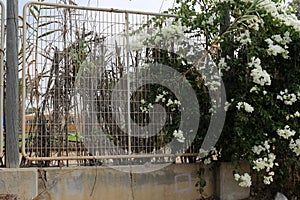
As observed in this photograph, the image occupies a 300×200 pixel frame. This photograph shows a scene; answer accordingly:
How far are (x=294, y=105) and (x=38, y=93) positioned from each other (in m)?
2.83

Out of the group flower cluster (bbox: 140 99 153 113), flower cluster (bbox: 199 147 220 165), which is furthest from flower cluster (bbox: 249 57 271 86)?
flower cluster (bbox: 140 99 153 113)

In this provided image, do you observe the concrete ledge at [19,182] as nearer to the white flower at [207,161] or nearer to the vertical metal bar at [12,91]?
the vertical metal bar at [12,91]

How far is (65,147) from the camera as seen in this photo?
4445 millimetres

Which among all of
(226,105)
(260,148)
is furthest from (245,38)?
(260,148)

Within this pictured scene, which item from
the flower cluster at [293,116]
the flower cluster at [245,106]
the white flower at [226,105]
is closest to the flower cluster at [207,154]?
the white flower at [226,105]

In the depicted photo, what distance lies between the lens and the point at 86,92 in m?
4.54

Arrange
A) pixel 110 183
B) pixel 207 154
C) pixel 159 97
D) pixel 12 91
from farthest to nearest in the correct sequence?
1. pixel 207 154
2. pixel 159 97
3. pixel 110 183
4. pixel 12 91

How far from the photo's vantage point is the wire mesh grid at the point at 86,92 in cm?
440

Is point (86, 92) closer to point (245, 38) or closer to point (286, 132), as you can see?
point (245, 38)

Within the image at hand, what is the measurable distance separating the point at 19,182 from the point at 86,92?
3.80 feet

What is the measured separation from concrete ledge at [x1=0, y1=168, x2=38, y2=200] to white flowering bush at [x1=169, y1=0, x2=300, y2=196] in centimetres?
196

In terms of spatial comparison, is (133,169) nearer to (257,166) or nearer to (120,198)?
(120,198)

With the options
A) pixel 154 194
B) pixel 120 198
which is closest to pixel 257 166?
pixel 154 194

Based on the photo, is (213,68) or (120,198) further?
(213,68)
